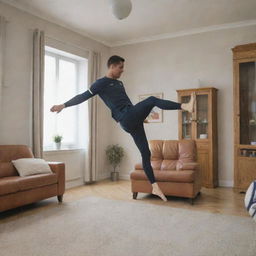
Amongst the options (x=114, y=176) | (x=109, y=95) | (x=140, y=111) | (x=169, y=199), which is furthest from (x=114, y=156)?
(x=140, y=111)

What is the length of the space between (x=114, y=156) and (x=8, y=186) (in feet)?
10.5

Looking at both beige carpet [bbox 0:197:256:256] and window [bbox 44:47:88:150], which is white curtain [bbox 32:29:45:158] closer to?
window [bbox 44:47:88:150]

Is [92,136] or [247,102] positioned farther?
[92,136]

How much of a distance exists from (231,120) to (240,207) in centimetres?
202

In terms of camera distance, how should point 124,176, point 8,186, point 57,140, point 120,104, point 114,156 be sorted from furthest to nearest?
point 124,176 → point 114,156 → point 57,140 → point 8,186 → point 120,104

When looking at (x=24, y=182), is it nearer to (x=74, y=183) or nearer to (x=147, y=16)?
(x=74, y=183)

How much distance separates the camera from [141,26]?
19.4ft

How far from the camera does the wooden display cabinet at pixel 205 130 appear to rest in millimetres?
5590

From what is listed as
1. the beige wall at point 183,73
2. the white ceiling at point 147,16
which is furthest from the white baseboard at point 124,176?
the white ceiling at point 147,16

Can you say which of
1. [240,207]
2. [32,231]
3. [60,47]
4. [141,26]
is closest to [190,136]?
[240,207]

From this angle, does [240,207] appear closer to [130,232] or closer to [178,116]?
[130,232]

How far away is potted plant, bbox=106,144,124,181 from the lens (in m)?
6.69

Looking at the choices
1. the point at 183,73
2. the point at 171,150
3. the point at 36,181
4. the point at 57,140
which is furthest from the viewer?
the point at 183,73

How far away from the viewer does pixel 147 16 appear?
5.38 meters
